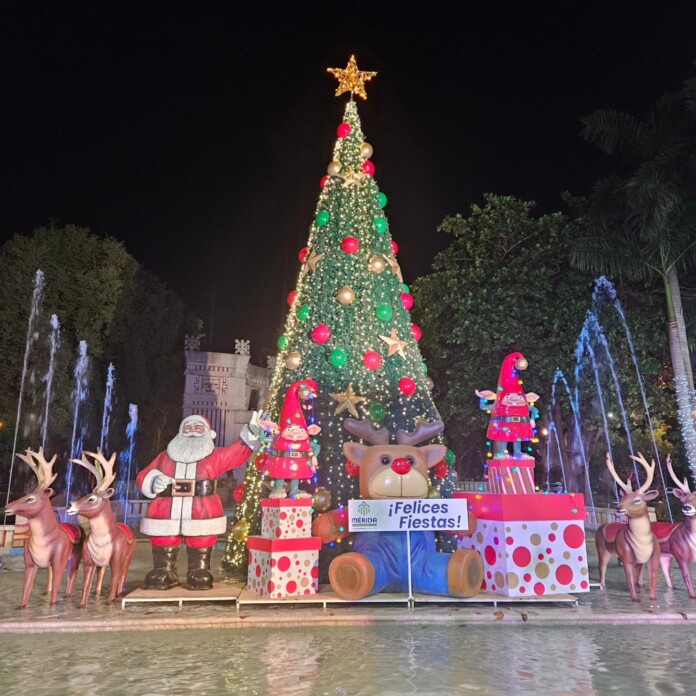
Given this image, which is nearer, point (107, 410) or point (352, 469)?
point (352, 469)

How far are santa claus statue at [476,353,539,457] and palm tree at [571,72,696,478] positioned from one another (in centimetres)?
780

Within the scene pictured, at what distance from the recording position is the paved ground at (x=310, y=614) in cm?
662

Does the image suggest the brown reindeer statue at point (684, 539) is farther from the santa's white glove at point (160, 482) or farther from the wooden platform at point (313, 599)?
the santa's white glove at point (160, 482)

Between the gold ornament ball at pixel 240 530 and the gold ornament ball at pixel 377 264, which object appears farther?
the gold ornament ball at pixel 377 264

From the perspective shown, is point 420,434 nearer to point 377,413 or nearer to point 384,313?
point 377,413

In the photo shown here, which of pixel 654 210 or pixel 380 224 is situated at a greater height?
pixel 654 210

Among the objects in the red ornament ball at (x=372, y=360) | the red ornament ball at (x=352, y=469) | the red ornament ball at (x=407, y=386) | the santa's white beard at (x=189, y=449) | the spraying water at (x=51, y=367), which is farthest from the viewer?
the spraying water at (x=51, y=367)

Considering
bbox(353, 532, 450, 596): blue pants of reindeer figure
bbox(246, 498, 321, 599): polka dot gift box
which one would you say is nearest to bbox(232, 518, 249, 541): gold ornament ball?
bbox(246, 498, 321, 599): polka dot gift box

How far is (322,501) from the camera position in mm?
8547

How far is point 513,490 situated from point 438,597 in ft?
5.76

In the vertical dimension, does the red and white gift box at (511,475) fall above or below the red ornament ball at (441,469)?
below

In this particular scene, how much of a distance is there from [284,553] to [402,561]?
5.44 feet

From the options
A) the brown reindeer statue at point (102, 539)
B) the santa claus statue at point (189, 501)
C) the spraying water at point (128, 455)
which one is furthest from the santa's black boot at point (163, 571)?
the spraying water at point (128, 455)

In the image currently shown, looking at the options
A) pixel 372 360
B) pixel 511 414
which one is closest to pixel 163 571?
pixel 372 360
